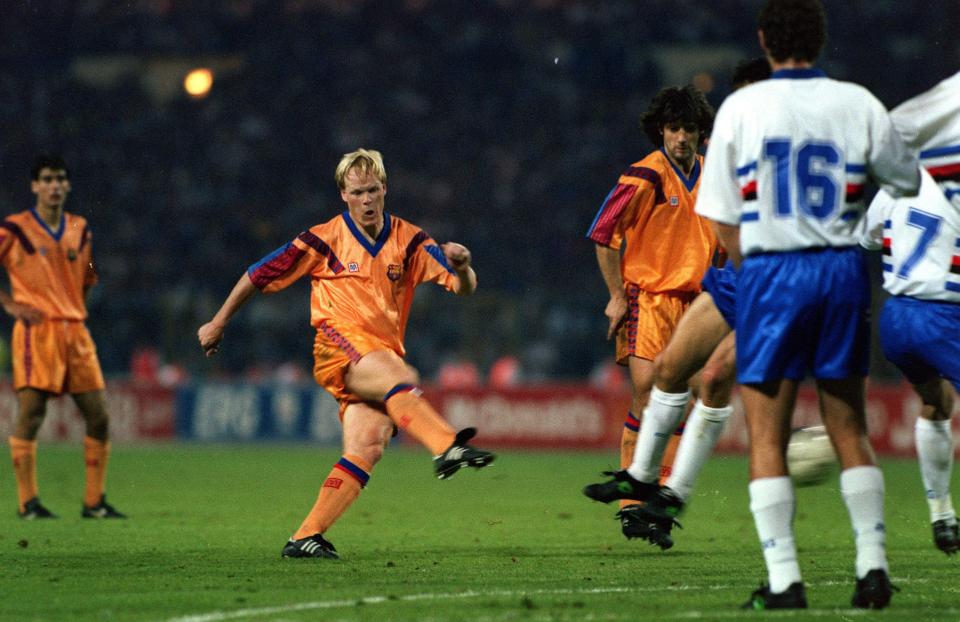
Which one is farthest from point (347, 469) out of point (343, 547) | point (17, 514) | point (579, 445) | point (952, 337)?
point (579, 445)

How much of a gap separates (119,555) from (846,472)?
151 inches

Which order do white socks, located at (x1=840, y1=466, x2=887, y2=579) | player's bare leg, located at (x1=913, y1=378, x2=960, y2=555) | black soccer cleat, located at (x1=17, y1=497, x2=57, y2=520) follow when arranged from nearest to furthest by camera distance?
white socks, located at (x1=840, y1=466, x2=887, y2=579)
player's bare leg, located at (x1=913, y1=378, x2=960, y2=555)
black soccer cleat, located at (x1=17, y1=497, x2=57, y2=520)

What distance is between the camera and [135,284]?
2330cm

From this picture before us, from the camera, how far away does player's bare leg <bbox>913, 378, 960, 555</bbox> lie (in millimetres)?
7113

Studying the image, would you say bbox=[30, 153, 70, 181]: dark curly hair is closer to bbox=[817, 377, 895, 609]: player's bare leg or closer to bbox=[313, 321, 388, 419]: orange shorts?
bbox=[313, 321, 388, 419]: orange shorts

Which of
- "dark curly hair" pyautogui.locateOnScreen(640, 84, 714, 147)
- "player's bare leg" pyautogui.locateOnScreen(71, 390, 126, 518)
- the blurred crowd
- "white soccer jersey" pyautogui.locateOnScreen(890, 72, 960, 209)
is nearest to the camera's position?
"white soccer jersey" pyautogui.locateOnScreen(890, 72, 960, 209)

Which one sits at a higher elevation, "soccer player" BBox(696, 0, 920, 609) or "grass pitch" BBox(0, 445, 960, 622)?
"soccer player" BBox(696, 0, 920, 609)

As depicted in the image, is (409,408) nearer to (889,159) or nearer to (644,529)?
(644,529)

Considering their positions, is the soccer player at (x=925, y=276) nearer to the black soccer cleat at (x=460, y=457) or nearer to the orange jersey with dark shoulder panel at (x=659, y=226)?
the orange jersey with dark shoulder panel at (x=659, y=226)

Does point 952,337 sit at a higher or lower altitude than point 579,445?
higher

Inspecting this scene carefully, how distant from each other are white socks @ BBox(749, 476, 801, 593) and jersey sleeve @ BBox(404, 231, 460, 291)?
282 centimetres

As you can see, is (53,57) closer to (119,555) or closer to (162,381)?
(162,381)

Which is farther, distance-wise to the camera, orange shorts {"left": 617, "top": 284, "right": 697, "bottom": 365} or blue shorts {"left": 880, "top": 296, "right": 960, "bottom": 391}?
orange shorts {"left": 617, "top": 284, "right": 697, "bottom": 365}

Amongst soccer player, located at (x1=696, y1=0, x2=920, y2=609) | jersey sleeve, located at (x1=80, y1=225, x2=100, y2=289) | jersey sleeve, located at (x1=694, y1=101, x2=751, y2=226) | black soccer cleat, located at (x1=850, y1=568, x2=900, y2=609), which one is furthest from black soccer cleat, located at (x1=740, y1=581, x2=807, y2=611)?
jersey sleeve, located at (x1=80, y1=225, x2=100, y2=289)
